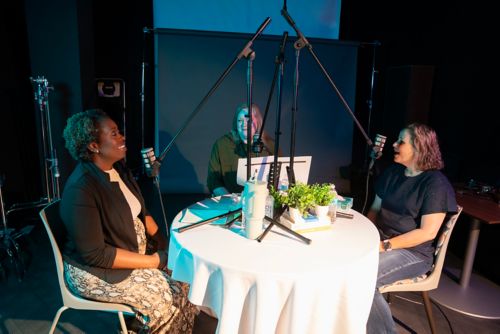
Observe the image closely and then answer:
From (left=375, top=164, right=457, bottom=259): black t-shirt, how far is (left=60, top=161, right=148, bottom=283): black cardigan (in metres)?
1.42

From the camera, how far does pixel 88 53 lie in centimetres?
362

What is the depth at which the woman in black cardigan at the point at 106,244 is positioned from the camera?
150 centimetres

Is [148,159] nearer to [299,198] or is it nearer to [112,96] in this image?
[299,198]

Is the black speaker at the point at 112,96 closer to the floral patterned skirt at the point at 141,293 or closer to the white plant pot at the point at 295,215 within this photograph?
the floral patterned skirt at the point at 141,293

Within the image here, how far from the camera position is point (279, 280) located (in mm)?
1209

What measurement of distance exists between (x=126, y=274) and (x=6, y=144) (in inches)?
104

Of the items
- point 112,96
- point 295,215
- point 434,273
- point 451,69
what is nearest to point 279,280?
point 295,215

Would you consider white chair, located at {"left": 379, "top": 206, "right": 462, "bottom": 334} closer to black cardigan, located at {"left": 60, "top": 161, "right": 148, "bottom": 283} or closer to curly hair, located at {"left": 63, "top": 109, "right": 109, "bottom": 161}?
black cardigan, located at {"left": 60, "top": 161, "right": 148, "bottom": 283}

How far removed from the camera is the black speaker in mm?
4188

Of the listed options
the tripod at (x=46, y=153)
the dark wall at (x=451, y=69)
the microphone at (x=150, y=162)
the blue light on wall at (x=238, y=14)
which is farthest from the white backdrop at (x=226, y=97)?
the microphone at (x=150, y=162)

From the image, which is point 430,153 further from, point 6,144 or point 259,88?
point 6,144

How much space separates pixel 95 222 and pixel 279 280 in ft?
2.74

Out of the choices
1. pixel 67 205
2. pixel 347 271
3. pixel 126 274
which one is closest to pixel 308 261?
pixel 347 271

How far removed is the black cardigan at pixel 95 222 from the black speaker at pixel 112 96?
2884 mm
